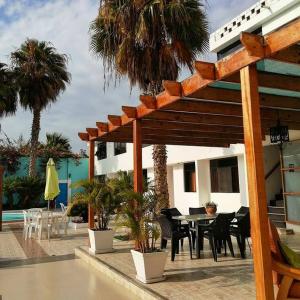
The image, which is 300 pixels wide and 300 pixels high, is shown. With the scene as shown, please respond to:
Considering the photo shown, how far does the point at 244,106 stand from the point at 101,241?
18.4 feet

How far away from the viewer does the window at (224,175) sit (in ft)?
48.3

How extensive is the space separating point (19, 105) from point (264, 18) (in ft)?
53.4

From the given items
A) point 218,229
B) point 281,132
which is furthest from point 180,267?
point 281,132

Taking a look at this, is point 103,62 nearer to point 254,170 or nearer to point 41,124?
point 254,170

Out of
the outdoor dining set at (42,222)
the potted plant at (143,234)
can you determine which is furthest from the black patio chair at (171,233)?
the outdoor dining set at (42,222)

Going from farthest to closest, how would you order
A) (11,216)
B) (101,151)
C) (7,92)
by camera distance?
1. (101,151)
2. (11,216)
3. (7,92)

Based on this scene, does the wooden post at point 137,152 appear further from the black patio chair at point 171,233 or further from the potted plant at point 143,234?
the potted plant at point 143,234

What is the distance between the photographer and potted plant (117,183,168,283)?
581 cm

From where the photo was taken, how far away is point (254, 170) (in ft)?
13.0

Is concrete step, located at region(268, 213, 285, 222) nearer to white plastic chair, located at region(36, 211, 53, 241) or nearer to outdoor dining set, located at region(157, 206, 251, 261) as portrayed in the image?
outdoor dining set, located at region(157, 206, 251, 261)

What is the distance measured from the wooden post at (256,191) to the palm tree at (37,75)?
65.7ft

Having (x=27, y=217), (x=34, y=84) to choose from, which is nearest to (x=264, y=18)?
(x=27, y=217)

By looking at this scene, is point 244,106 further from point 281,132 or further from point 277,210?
point 277,210

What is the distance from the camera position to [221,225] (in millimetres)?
7223
